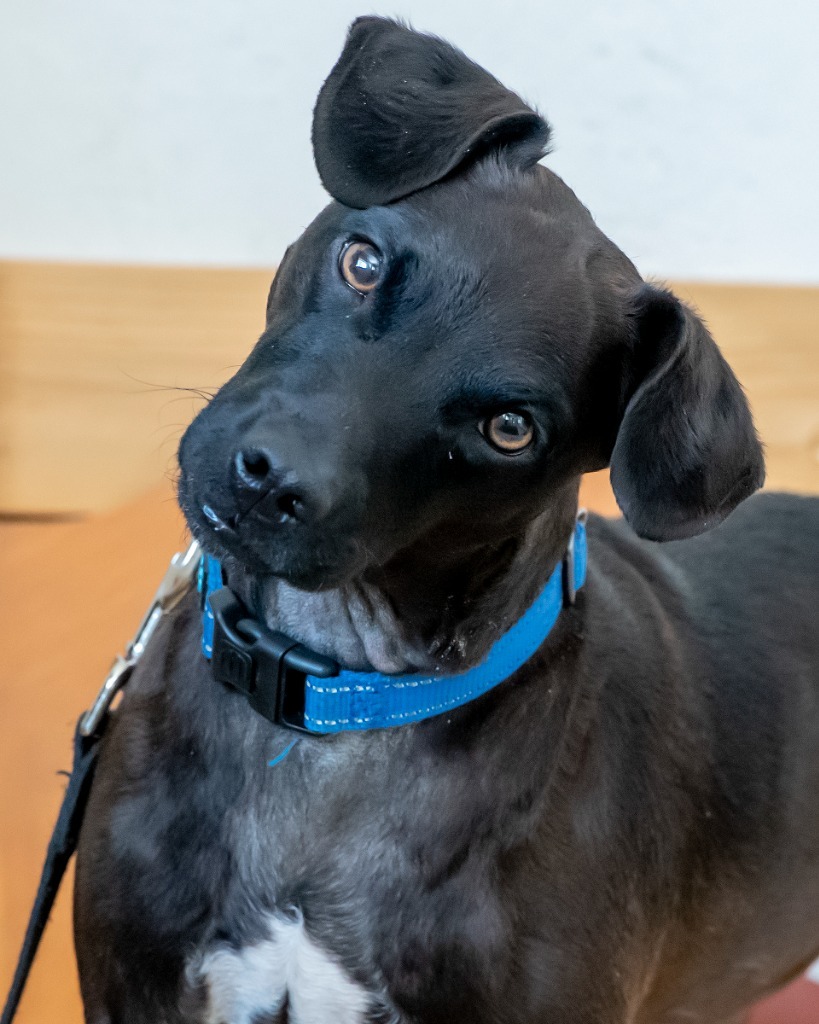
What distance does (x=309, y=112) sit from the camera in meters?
2.81

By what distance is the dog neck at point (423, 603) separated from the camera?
4.32 feet

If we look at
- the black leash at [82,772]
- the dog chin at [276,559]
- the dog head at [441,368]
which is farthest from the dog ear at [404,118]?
the black leash at [82,772]

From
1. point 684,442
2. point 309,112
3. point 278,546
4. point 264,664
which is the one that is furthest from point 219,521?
point 309,112

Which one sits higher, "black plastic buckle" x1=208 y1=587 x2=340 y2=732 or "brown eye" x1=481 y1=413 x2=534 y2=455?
"brown eye" x1=481 y1=413 x2=534 y2=455

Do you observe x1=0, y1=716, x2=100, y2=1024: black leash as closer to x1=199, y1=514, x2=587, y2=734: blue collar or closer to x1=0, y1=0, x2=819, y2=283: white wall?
x1=199, y1=514, x2=587, y2=734: blue collar

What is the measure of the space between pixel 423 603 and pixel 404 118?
0.47 metres

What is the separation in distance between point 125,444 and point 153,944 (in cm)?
169

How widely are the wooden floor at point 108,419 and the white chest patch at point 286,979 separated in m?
1.05

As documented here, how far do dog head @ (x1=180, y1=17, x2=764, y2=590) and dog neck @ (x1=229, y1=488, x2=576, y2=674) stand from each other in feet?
0.11

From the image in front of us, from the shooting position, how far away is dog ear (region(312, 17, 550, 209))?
123cm

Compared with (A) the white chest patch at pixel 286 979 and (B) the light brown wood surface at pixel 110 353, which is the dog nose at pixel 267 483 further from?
(B) the light brown wood surface at pixel 110 353

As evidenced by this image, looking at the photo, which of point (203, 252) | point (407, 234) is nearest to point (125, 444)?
point (203, 252)

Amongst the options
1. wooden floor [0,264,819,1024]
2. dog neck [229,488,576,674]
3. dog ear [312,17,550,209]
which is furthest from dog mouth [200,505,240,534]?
wooden floor [0,264,819,1024]

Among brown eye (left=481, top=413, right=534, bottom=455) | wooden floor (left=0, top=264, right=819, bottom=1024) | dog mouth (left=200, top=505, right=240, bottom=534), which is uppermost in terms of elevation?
brown eye (left=481, top=413, right=534, bottom=455)
